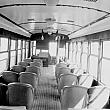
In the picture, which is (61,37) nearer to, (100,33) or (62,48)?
(62,48)

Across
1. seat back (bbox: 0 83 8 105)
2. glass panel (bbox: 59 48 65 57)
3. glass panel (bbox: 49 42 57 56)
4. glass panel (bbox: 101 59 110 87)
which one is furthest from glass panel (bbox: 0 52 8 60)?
glass panel (bbox: 59 48 65 57)

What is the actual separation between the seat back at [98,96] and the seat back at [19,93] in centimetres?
115

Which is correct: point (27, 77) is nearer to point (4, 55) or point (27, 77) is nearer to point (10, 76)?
point (10, 76)

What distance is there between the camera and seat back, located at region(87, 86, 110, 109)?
3658 mm

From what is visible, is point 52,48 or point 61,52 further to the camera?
point 61,52

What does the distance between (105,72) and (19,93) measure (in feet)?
8.28

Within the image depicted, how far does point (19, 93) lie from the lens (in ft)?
12.3

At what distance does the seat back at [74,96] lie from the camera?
145 inches

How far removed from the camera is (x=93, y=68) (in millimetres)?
6633

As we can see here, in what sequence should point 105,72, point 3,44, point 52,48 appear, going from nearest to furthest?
point 105,72, point 3,44, point 52,48

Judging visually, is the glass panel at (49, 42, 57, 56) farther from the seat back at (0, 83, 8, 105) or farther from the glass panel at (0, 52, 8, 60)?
the seat back at (0, 83, 8, 105)

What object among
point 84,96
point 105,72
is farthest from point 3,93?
point 105,72

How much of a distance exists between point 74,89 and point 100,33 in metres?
2.44

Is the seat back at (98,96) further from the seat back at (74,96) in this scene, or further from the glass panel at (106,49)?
the glass panel at (106,49)
